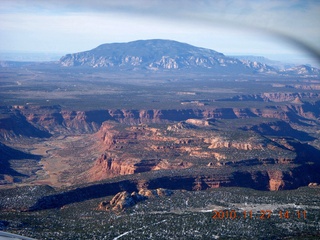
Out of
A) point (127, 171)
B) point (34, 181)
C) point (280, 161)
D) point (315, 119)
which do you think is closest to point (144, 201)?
point (127, 171)

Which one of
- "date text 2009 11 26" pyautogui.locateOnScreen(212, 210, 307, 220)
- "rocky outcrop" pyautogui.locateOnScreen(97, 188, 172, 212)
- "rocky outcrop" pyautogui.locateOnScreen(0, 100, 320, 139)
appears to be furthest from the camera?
"rocky outcrop" pyautogui.locateOnScreen(0, 100, 320, 139)

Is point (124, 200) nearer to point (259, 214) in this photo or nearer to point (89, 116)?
point (259, 214)

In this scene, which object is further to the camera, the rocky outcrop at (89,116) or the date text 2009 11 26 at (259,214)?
the rocky outcrop at (89,116)

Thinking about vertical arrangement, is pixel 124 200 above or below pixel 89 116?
above

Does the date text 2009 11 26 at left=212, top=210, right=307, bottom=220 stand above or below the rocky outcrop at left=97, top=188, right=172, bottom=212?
above

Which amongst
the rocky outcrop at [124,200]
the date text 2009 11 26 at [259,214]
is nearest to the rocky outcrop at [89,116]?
the rocky outcrop at [124,200]

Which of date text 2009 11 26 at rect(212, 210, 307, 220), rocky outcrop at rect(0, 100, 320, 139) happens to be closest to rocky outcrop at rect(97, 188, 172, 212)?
date text 2009 11 26 at rect(212, 210, 307, 220)

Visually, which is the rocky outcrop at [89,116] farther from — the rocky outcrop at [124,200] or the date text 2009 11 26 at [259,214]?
the date text 2009 11 26 at [259,214]

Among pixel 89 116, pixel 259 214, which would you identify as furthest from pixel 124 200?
pixel 89 116

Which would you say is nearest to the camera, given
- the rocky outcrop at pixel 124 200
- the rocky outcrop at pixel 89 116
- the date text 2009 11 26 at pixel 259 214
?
the date text 2009 11 26 at pixel 259 214

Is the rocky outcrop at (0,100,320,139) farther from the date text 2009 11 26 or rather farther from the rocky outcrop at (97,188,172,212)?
the date text 2009 11 26

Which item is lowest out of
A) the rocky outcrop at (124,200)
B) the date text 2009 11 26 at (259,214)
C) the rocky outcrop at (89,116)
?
the rocky outcrop at (89,116)

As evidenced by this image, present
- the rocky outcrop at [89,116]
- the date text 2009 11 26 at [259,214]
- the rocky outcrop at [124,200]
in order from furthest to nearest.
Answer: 1. the rocky outcrop at [89,116]
2. the rocky outcrop at [124,200]
3. the date text 2009 11 26 at [259,214]
